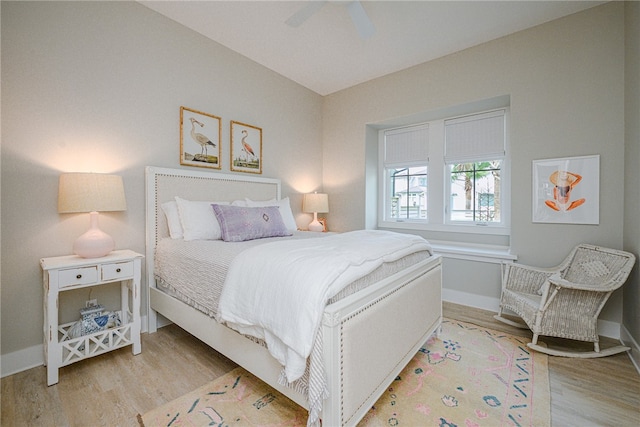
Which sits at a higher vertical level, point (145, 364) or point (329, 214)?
point (329, 214)

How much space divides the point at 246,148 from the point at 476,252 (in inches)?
112

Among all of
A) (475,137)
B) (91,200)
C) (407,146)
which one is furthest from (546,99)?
(91,200)

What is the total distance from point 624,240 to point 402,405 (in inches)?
91.3

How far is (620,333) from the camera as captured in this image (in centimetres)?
234

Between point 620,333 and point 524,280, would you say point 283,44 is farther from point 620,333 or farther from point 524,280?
point 620,333

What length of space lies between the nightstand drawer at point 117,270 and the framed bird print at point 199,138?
113cm

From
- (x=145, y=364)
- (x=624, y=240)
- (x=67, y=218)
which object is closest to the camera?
(x=145, y=364)

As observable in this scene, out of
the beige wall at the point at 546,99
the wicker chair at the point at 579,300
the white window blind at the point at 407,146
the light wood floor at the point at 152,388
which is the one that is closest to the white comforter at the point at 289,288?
the light wood floor at the point at 152,388

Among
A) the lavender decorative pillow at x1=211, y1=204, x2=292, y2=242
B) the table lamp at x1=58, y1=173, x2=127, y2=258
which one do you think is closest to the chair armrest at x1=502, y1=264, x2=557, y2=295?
the lavender decorative pillow at x1=211, y1=204, x2=292, y2=242

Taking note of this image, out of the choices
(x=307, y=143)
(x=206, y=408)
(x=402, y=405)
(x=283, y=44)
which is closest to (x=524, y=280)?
(x=402, y=405)

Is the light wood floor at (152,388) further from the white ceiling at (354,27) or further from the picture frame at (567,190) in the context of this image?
the white ceiling at (354,27)

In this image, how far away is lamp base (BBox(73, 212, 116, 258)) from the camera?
192cm

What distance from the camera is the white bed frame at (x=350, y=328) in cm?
118

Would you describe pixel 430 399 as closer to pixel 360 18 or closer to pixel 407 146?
pixel 360 18
